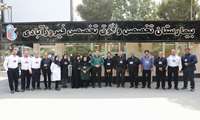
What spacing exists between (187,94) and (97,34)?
235 inches

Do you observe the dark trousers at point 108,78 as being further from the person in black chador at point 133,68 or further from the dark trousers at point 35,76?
the dark trousers at point 35,76

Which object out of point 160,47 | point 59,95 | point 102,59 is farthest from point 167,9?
point 59,95

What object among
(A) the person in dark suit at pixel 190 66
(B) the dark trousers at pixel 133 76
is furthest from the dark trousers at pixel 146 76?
(A) the person in dark suit at pixel 190 66

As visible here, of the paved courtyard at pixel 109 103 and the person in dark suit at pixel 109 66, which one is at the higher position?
the person in dark suit at pixel 109 66

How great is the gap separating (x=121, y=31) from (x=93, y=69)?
2561mm

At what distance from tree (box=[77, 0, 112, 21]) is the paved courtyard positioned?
3555cm

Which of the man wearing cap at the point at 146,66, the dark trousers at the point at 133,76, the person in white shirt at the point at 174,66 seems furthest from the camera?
the dark trousers at the point at 133,76

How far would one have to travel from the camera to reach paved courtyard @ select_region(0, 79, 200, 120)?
11.0m

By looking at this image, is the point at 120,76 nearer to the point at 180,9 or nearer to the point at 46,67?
the point at 46,67

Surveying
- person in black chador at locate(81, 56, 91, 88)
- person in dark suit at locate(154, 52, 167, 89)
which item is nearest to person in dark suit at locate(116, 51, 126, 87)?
person in black chador at locate(81, 56, 91, 88)

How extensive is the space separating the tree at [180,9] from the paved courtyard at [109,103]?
27371mm

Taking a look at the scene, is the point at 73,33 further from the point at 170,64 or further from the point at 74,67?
the point at 170,64

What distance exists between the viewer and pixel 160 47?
21031mm

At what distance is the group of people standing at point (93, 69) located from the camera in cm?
1695
